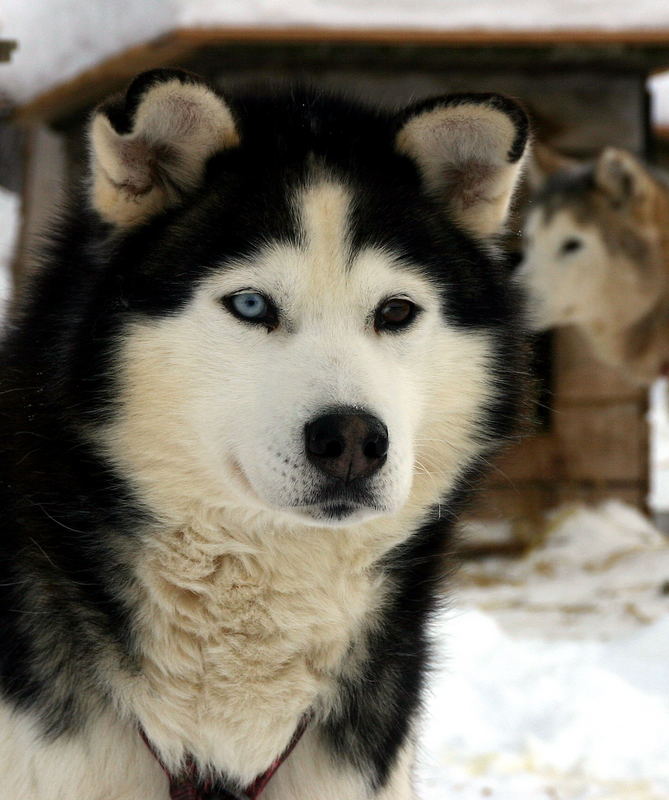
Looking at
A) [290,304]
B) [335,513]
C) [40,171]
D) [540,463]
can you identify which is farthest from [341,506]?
[40,171]

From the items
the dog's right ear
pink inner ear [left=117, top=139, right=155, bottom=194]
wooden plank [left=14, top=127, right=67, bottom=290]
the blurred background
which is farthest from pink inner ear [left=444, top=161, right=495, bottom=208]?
wooden plank [left=14, top=127, right=67, bottom=290]

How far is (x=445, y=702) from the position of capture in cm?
381

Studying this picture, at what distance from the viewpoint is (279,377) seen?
1.81 metres

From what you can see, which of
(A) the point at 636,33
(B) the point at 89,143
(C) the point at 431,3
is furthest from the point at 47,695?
(A) the point at 636,33

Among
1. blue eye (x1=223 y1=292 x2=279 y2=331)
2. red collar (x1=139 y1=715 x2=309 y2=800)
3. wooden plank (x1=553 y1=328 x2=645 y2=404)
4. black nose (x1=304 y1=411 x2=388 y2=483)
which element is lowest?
wooden plank (x1=553 y1=328 x2=645 y2=404)

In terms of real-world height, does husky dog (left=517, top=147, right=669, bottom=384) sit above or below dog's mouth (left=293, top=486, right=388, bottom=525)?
below

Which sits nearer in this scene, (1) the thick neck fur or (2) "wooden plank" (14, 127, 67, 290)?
(1) the thick neck fur

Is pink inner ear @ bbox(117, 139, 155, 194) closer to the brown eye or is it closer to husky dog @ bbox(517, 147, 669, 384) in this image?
the brown eye

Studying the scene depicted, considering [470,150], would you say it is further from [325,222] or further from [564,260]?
[564,260]

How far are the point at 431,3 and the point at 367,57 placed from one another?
24.3 inches

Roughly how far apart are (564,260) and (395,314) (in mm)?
4761

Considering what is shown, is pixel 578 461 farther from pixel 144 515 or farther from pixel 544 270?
pixel 144 515

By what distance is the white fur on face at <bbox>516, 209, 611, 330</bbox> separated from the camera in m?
6.48

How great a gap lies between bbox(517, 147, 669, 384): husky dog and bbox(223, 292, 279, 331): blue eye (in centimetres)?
460
